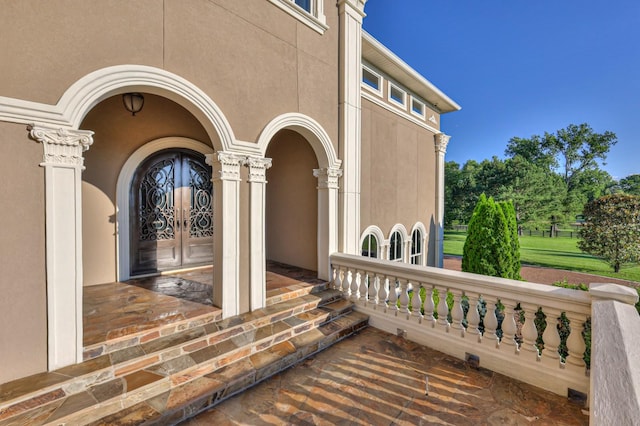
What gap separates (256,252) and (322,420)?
2.31 meters

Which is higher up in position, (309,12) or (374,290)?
(309,12)

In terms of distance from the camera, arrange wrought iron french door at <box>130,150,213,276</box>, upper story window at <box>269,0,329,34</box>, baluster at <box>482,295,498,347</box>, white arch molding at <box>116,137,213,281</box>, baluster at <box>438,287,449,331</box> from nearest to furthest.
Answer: baluster at <box>482,295,498,347</box> → baluster at <box>438,287,449,331</box> → upper story window at <box>269,0,329,34</box> → white arch molding at <box>116,137,213,281</box> → wrought iron french door at <box>130,150,213,276</box>

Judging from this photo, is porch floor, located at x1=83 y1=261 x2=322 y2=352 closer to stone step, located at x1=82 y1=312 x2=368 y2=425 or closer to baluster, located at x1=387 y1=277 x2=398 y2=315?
stone step, located at x1=82 y1=312 x2=368 y2=425

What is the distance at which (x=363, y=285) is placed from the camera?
15.6ft

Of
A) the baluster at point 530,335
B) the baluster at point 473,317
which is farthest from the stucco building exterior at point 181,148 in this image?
the baluster at point 530,335

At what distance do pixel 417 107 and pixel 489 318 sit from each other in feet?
27.4

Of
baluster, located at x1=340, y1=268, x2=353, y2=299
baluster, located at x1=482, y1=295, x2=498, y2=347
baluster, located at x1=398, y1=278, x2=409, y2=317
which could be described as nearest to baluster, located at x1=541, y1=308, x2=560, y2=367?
baluster, located at x1=482, y1=295, x2=498, y2=347

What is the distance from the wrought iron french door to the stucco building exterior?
1.1 inches

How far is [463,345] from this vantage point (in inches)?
137

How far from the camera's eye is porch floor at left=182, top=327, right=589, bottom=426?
2.49 m

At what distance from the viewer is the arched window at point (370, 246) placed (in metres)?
7.43

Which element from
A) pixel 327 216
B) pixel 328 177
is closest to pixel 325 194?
pixel 328 177

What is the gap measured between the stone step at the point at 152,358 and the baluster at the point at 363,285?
527 millimetres

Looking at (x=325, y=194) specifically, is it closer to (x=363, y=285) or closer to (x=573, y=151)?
(x=363, y=285)
